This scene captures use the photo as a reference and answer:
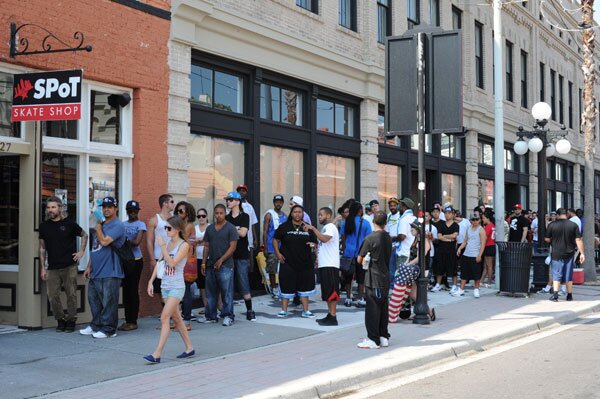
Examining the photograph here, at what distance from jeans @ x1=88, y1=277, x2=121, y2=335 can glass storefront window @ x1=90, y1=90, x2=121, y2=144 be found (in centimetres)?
258

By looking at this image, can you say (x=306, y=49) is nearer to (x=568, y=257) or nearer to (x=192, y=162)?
(x=192, y=162)

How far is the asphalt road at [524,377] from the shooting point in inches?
290

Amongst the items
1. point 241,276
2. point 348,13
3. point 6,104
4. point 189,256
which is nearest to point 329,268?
point 241,276

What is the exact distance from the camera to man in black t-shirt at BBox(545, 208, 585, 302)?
1502cm

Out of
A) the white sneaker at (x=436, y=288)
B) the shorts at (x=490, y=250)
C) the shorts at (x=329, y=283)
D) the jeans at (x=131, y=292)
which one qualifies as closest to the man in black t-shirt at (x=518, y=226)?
the shorts at (x=490, y=250)

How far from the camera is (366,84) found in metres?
18.5

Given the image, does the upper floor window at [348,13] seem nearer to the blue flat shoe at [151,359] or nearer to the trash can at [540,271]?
the trash can at [540,271]

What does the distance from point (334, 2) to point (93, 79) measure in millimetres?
7779

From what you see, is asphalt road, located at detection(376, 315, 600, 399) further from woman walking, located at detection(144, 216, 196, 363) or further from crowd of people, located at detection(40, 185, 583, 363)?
woman walking, located at detection(144, 216, 196, 363)

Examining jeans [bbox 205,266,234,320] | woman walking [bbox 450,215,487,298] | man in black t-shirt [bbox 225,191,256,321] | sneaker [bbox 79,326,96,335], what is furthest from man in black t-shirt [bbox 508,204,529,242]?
sneaker [bbox 79,326,96,335]

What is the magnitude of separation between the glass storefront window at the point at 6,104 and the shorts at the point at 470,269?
968 cm

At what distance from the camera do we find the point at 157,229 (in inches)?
433

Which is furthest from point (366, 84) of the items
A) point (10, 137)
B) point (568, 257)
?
point (10, 137)

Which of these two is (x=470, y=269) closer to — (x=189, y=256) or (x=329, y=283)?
(x=329, y=283)
